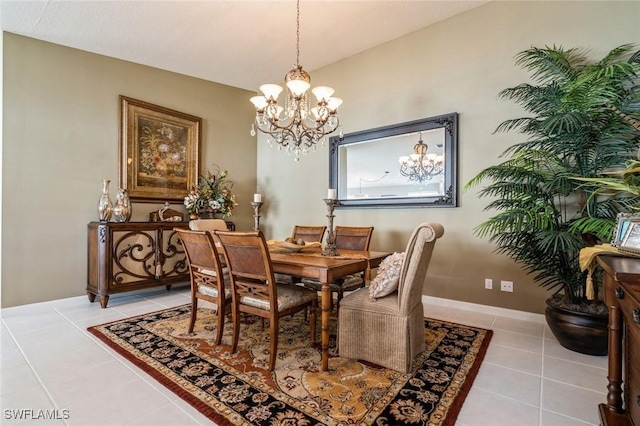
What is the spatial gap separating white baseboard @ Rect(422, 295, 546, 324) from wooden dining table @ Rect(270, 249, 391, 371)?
4.58ft

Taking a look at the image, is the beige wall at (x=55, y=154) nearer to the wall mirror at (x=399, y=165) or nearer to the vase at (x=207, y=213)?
the vase at (x=207, y=213)

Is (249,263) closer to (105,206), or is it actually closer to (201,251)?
(201,251)

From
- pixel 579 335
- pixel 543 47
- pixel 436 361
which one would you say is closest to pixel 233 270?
pixel 436 361

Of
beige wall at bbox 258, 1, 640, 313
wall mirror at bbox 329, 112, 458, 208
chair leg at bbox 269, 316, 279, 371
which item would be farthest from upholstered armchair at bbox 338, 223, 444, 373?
wall mirror at bbox 329, 112, 458, 208

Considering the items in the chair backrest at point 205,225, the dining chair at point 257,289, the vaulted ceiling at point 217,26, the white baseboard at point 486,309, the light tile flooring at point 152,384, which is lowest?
the light tile flooring at point 152,384

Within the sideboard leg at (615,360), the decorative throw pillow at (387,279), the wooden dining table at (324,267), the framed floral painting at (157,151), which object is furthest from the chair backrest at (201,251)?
the sideboard leg at (615,360)

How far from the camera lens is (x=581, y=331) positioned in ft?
6.91

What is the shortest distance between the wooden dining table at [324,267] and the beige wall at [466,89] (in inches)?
51.4

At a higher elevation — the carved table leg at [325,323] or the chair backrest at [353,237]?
the chair backrest at [353,237]

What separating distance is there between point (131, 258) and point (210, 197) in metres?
1.26

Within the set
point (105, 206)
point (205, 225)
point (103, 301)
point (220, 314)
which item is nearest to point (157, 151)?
point (105, 206)

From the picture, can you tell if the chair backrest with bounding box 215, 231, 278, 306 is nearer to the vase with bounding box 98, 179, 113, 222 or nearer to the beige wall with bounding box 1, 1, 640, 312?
the beige wall with bounding box 1, 1, 640, 312

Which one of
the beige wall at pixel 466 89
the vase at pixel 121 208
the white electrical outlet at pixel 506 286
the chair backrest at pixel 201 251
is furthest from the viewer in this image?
the vase at pixel 121 208

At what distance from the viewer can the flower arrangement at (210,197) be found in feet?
13.7
